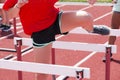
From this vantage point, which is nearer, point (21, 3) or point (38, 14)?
point (21, 3)

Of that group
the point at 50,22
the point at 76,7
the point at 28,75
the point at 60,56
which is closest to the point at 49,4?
the point at 50,22

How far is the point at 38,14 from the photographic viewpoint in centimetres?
339

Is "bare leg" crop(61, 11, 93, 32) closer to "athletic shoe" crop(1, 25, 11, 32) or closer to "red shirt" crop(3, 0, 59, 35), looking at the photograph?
"red shirt" crop(3, 0, 59, 35)

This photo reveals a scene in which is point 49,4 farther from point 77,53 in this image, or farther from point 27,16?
point 77,53

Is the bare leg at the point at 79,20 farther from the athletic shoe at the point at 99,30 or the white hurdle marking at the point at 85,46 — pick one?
the white hurdle marking at the point at 85,46

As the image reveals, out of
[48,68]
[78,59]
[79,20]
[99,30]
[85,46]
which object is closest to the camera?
[48,68]

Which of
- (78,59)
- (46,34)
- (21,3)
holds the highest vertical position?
(21,3)

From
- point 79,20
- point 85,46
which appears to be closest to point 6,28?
point 85,46

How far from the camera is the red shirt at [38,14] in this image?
339 cm

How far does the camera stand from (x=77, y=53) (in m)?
6.50

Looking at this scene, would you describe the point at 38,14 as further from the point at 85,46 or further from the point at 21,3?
the point at 85,46

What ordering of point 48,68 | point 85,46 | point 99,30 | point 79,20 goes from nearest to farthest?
point 48,68
point 79,20
point 99,30
point 85,46

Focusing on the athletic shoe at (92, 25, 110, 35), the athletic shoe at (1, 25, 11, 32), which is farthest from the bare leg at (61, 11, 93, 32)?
the athletic shoe at (1, 25, 11, 32)

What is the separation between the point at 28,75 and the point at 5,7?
220cm
